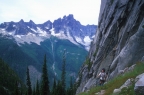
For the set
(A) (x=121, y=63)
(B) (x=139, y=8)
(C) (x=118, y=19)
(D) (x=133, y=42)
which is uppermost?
(C) (x=118, y=19)

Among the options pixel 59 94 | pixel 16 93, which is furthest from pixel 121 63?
pixel 16 93

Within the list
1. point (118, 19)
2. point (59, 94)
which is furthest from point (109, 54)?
point (59, 94)

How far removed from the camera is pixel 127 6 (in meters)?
53.6

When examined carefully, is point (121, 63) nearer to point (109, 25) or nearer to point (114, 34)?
point (114, 34)

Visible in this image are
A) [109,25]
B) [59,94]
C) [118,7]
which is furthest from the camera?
[59,94]

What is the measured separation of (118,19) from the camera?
56.1 m

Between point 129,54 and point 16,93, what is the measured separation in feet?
203

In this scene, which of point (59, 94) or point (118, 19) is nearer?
point (118, 19)

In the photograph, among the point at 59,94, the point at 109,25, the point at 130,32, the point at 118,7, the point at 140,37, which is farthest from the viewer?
the point at 59,94

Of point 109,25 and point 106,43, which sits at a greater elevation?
point 109,25

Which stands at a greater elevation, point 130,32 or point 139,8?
point 139,8

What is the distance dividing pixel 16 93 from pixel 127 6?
58.2 metres

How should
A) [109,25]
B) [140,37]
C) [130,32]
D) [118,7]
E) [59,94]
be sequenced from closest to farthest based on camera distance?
[140,37] < [130,32] < [118,7] < [109,25] < [59,94]

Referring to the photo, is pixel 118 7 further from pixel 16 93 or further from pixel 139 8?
pixel 16 93
